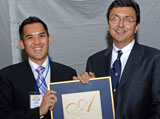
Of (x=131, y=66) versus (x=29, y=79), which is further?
(x=29, y=79)

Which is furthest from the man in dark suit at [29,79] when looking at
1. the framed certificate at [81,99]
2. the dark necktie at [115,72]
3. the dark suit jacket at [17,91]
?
the dark necktie at [115,72]

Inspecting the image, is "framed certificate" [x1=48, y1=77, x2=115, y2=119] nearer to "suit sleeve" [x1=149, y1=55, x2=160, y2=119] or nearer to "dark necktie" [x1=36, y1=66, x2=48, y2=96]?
"dark necktie" [x1=36, y1=66, x2=48, y2=96]

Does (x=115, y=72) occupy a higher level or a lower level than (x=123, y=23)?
lower

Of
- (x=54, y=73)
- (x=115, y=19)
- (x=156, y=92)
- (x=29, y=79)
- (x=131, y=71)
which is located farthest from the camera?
(x=54, y=73)

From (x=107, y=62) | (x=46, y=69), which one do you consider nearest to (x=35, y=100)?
(x=46, y=69)

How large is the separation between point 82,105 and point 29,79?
20.6 inches

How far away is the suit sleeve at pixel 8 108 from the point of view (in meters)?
2.01

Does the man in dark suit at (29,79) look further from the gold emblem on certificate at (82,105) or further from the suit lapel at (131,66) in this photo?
the suit lapel at (131,66)

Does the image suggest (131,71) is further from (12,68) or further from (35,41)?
(12,68)

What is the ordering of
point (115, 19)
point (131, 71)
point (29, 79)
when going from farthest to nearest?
point (29, 79) < point (115, 19) < point (131, 71)

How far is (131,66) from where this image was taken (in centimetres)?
200

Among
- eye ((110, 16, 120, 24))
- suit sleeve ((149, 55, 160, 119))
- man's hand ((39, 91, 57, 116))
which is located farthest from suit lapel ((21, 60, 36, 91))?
suit sleeve ((149, 55, 160, 119))

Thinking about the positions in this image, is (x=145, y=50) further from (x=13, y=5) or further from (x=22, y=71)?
(x=13, y=5)

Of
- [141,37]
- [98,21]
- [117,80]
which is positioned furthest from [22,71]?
[141,37]
